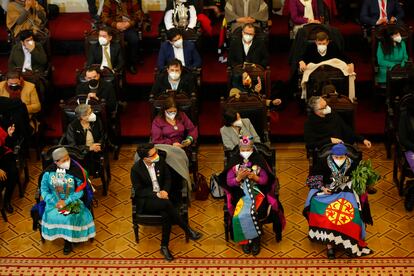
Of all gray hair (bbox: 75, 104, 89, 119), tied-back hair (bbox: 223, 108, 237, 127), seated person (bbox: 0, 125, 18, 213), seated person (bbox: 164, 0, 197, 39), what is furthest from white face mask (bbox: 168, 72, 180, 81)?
seated person (bbox: 0, 125, 18, 213)

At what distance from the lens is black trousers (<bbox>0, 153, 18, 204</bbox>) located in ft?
36.4

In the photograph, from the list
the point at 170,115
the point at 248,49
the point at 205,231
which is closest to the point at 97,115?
the point at 170,115

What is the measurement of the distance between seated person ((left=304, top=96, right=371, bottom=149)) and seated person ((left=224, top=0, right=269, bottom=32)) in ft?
8.44

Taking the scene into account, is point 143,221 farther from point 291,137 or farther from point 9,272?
point 291,137

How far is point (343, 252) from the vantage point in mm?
10359

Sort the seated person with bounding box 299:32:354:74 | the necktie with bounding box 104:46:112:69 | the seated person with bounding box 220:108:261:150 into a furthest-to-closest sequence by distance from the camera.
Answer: the necktie with bounding box 104:46:112:69, the seated person with bounding box 299:32:354:74, the seated person with bounding box 220:108:261:150

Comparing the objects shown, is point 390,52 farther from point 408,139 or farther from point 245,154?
point 245,154

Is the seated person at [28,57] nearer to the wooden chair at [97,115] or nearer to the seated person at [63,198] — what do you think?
the wooden chair at [97,115]

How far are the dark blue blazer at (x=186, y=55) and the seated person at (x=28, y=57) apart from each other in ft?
5.04

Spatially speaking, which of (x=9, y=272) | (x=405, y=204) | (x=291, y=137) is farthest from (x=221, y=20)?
(x=9, y=272)

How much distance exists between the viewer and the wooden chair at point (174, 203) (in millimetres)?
10359

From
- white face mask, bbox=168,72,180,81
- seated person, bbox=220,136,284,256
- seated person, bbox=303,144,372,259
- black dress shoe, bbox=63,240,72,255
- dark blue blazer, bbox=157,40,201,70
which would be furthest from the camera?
dark blue blazer, bbox=157,40,201,70

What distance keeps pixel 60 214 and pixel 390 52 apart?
4.72 metres

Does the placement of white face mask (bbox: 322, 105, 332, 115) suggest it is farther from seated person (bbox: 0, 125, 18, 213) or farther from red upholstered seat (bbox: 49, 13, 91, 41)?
red upholstered seat (bbox: 49, 13, 91, 41)
